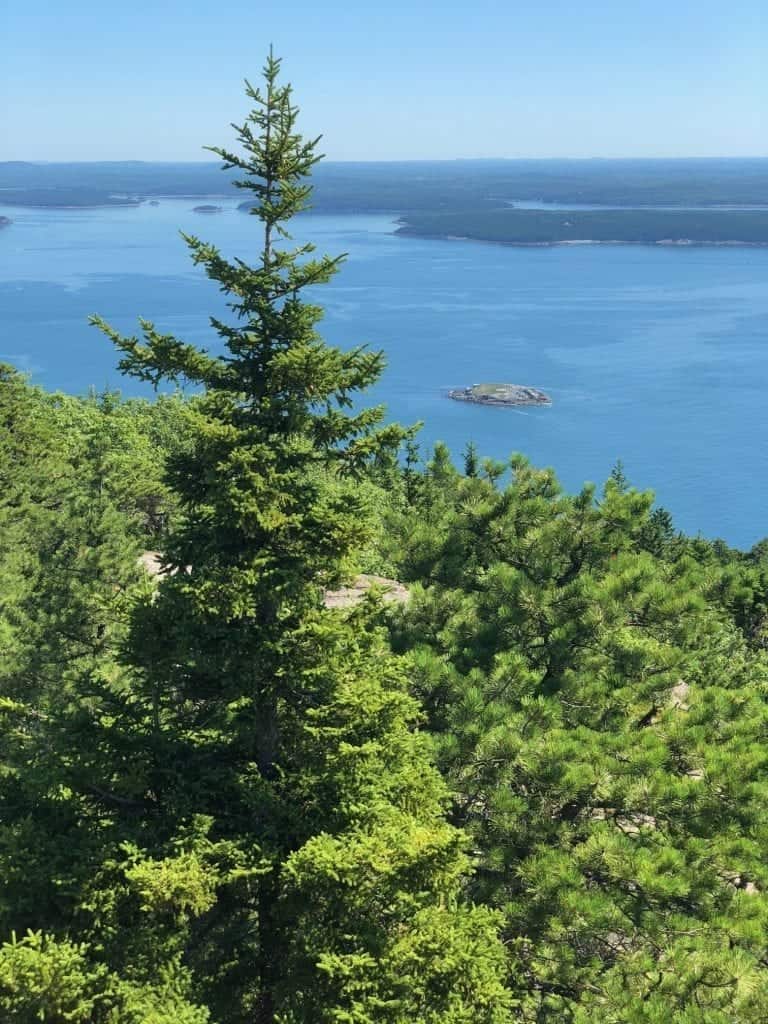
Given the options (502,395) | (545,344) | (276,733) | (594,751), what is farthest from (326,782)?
(545,344)

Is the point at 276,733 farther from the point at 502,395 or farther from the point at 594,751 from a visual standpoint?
the point at 502,395

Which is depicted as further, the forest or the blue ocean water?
the blue ocean water

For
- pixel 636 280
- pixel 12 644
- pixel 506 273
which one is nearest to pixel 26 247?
pixel 506 273

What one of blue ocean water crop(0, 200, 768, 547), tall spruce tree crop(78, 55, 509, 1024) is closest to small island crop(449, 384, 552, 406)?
blue ocean water crop(0, 200, 768, 547)

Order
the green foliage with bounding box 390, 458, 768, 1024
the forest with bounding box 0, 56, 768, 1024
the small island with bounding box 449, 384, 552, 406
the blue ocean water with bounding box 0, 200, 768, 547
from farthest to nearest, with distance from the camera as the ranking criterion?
1. the small island with bounding box 449, 384, 552, 406
2. the blue ocean water with bounding box 0, 200, 768, 547
3. the green foliage with bounding box 390, 458, 768, 1024
4. the forest with bounding box 0, 56, 768, 1024

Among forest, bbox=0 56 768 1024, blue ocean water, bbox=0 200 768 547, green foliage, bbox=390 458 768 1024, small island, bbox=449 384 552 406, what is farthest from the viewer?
small island, bbox=449 384 552 406

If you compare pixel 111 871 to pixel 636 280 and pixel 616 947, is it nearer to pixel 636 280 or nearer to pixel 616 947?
pixel 616 947

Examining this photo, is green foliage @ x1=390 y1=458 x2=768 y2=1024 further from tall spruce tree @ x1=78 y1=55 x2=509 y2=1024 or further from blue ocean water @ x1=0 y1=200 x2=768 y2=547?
blue ocean water @ x1=0 y1=200 x2=768 y2=547
